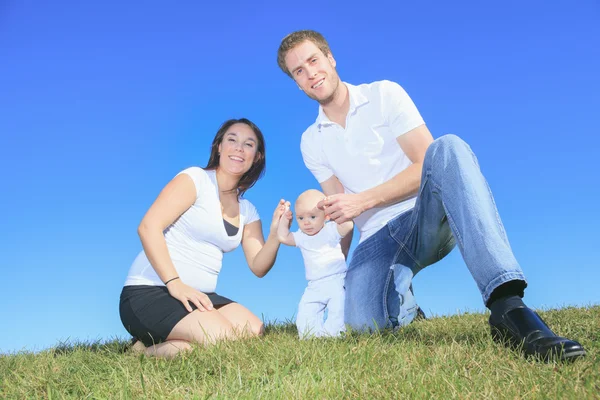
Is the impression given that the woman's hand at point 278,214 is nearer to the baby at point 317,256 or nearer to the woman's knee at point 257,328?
the baby at point 317,256

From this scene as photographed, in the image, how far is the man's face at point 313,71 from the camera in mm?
5297

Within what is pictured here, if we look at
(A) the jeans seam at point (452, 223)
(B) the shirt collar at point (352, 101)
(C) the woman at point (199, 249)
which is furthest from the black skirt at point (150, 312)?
(A) the jeans seam at point (452, 223)

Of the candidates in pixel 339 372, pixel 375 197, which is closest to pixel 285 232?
pixel 375 197

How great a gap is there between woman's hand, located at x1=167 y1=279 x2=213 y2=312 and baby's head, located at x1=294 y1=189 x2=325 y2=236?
1250 millimetres

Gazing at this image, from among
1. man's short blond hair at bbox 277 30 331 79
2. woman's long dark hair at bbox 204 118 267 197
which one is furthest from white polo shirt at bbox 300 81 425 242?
woman's long dark hair at bbox 204 118 267 197

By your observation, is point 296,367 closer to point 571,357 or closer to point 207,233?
point 571,357

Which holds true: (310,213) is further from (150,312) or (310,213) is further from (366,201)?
(150,312)

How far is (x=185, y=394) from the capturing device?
2865 millimetres

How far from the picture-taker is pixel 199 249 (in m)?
5.39

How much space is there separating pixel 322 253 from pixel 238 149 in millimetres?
1441

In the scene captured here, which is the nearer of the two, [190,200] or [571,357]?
[571,357]

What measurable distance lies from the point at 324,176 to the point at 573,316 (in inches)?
116

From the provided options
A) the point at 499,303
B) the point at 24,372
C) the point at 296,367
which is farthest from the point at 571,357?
the point at 24,372

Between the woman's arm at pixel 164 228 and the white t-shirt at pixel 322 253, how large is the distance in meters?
1.13
